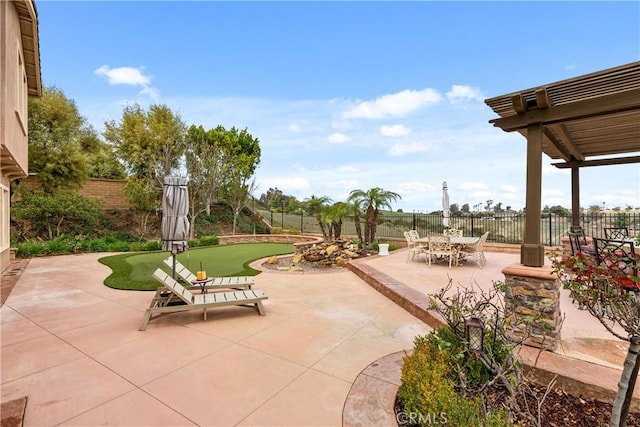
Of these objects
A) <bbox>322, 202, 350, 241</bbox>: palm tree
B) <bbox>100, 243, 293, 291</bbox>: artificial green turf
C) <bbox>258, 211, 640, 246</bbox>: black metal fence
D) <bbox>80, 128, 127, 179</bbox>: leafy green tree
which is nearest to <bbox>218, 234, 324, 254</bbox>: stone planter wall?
<bbox>258, 211, 640, 246</bbox>: black metal fence

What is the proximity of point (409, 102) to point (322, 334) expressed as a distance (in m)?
13.3

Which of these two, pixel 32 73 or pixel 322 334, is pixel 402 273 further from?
pixel 32 73

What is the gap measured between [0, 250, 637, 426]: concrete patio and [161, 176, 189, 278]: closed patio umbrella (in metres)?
1.18

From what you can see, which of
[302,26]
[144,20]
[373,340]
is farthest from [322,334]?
[144,20]

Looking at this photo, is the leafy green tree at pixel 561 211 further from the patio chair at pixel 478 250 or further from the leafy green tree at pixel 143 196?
the leafy green tree at pixel 143 196

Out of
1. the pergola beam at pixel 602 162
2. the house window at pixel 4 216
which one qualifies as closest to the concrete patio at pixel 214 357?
the house window at pixel 4 216

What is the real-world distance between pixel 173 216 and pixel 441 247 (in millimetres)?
7148

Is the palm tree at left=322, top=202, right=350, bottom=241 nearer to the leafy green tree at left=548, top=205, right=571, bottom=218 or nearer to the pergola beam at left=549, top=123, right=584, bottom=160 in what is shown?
the pergola beam at left=549, top=123, right=584, bottom=160

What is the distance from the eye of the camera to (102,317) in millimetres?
4586

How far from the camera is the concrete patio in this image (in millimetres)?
2367

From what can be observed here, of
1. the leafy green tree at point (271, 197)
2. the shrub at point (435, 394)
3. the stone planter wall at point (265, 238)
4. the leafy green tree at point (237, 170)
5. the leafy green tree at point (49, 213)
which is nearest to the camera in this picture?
the shrub at point (435, 394)

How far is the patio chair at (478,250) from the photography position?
7.93 metres

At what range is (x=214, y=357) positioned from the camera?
3.25m

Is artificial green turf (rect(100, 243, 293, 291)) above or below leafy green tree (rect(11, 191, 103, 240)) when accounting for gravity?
below
